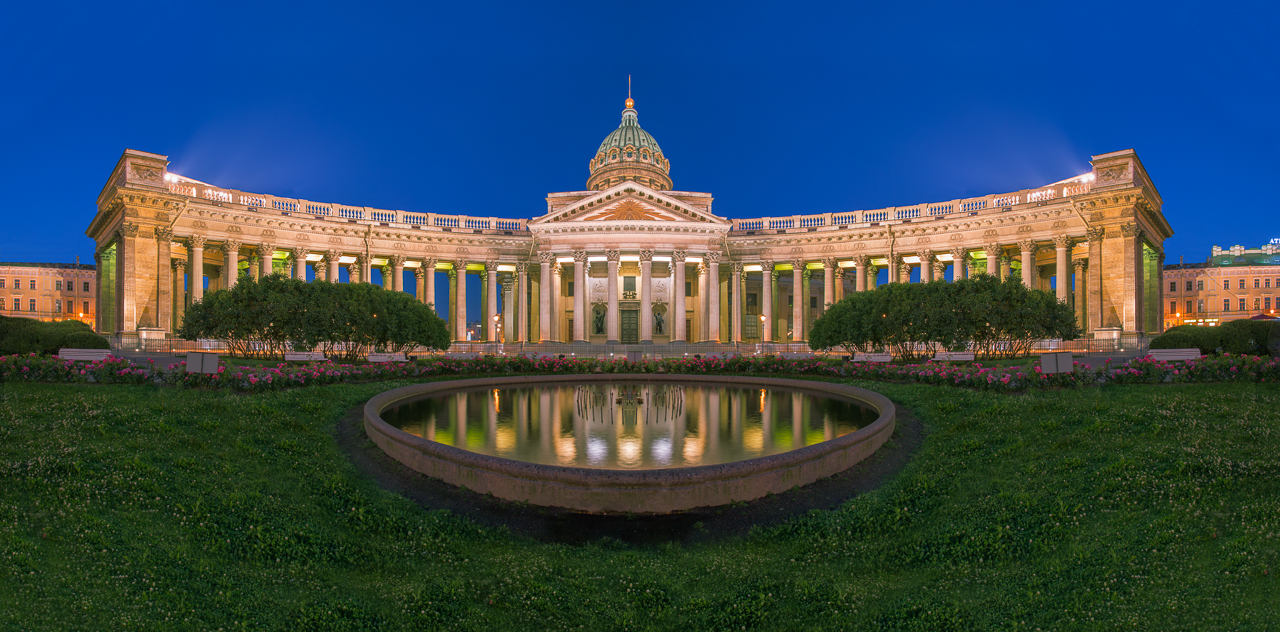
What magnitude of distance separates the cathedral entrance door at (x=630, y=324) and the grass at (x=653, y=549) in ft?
145

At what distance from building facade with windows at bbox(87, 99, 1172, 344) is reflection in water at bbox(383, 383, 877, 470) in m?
25.5

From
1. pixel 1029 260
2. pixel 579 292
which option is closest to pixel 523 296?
pixel 579 292

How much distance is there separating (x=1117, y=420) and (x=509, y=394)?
13.9 meters

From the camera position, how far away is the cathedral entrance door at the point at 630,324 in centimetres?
5381

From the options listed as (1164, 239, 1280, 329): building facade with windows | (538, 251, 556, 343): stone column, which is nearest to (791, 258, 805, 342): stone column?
(538, 251, 556, 343): stone column

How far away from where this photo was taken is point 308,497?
802cm

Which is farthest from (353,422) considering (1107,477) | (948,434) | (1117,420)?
(1117,420)

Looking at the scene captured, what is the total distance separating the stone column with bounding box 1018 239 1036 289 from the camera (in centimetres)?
4009

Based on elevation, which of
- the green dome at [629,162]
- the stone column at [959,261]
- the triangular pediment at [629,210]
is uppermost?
the green dome at [629,162]

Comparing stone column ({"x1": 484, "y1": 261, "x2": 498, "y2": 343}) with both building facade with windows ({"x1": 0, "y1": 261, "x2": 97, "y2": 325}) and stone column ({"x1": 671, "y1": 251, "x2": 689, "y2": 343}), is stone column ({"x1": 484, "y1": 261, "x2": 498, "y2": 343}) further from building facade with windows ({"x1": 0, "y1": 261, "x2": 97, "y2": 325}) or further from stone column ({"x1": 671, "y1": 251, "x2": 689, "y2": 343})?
building facade with windows ({"x1": 0, "y1": 261, "x2": 97, "y2": 325})

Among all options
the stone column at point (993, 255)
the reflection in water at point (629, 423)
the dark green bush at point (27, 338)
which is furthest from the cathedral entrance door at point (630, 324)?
the dark green bush at point (27, 338)

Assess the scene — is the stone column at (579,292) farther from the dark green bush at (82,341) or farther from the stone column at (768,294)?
the dark green bush at (82,341)

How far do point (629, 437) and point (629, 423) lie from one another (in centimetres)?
158

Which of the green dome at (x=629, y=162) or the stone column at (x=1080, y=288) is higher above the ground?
the green dome at (x=629, y=162)
